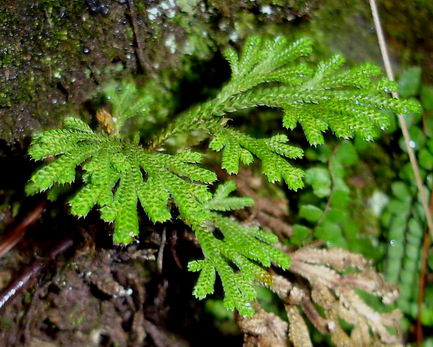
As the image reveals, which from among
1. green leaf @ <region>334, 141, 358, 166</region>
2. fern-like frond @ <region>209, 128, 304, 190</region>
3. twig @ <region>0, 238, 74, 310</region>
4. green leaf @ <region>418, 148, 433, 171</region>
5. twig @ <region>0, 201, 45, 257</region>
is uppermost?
fern-like frond @ <region>209, 128, 304, 190</region>

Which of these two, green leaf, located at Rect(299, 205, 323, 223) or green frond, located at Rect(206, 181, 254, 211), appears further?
green leaf, located at Rect(299, 205, 323, 223)

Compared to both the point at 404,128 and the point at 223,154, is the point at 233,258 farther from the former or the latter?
the point at 404,128

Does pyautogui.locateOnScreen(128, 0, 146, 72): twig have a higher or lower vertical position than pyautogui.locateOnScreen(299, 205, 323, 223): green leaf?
higher

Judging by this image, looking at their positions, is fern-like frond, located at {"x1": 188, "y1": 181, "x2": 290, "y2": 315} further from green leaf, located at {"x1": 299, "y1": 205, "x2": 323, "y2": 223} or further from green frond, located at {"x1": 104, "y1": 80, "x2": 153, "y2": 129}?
green leaf, located at {"x1": 299, "y1": 205, "x2": 323, "y2": 223}

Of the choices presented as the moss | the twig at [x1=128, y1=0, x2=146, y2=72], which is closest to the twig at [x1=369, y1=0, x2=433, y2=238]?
the moss

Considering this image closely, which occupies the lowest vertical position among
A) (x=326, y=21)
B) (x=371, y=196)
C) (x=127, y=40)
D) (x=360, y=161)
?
(x=371, y=196)

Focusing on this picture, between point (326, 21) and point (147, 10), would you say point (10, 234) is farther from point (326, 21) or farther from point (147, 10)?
point (326, 21)

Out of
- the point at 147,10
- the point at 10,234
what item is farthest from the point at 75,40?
the point at 10,234
